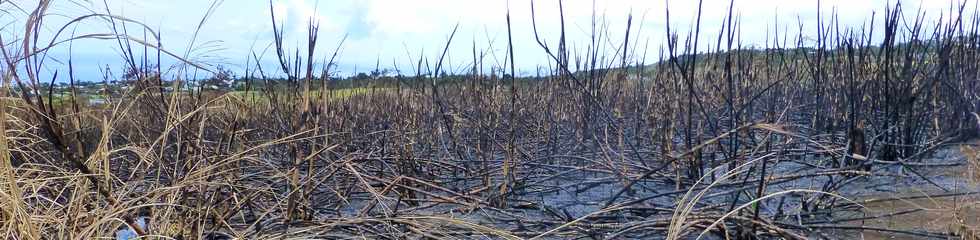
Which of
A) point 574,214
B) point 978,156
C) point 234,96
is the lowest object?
point 574,214

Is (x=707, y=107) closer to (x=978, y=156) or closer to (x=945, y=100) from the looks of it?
(x=945, y=100)

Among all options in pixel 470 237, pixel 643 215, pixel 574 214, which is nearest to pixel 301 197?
pixel 470 237

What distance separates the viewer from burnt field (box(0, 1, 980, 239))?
6.64 ft

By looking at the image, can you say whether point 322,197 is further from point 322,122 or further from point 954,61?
point 954,61

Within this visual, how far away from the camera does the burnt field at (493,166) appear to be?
2.02 meters

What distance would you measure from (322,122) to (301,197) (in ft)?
1.44

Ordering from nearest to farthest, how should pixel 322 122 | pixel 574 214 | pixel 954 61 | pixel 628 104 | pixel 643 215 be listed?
pixel 643 215
pixel 574 214
pixel 322 122
pixel 954 61
pixel 628 104

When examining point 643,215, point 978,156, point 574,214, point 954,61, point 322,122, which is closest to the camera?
point 978,156

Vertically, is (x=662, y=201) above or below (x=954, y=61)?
below

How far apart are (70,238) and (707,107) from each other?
11.1 feet

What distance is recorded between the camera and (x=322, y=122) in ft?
9.59

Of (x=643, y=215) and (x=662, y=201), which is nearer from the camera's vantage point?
(x=643, y=215)

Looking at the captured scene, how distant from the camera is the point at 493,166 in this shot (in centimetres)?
349

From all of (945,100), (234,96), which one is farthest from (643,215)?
(945,100)
